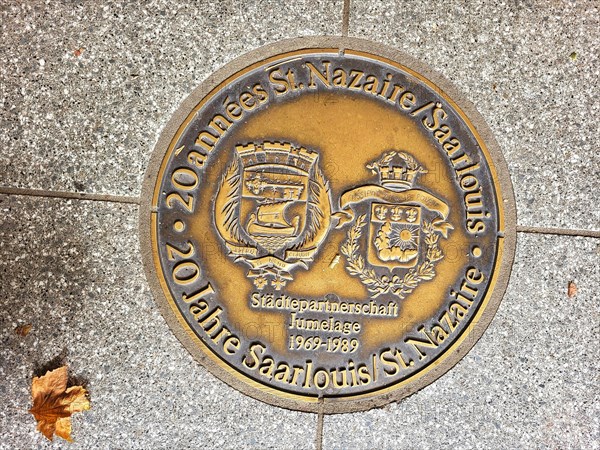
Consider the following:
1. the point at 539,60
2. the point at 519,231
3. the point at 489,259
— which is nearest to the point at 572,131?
the point at 539,60

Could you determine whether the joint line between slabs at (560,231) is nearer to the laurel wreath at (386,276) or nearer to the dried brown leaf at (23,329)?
the laurel wreath at (386,276)

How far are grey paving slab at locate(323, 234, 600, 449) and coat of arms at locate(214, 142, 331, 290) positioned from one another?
3.09ft

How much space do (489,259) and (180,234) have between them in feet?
5.46

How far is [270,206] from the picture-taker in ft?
8.11

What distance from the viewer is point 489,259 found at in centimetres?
257

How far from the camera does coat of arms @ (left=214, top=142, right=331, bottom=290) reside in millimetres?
2457

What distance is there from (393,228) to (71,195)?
5.61 ft

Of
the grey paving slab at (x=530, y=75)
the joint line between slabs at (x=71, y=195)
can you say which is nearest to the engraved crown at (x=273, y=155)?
the joint line between slabs at (x=71, y=195)

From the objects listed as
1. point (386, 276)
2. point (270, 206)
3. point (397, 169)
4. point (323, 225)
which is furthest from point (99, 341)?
point (397, 169)

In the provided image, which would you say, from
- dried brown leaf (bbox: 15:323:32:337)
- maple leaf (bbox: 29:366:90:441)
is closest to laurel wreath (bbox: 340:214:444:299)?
maple leaf (bbox: 29:366:90:441)

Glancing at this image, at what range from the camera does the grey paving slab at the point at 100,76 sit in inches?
97.0

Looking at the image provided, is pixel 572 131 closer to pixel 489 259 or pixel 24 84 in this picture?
pixel 489 259

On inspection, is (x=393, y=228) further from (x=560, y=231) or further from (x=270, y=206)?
(x=560, y=231)

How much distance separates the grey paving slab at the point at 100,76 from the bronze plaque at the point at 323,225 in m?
0.14
